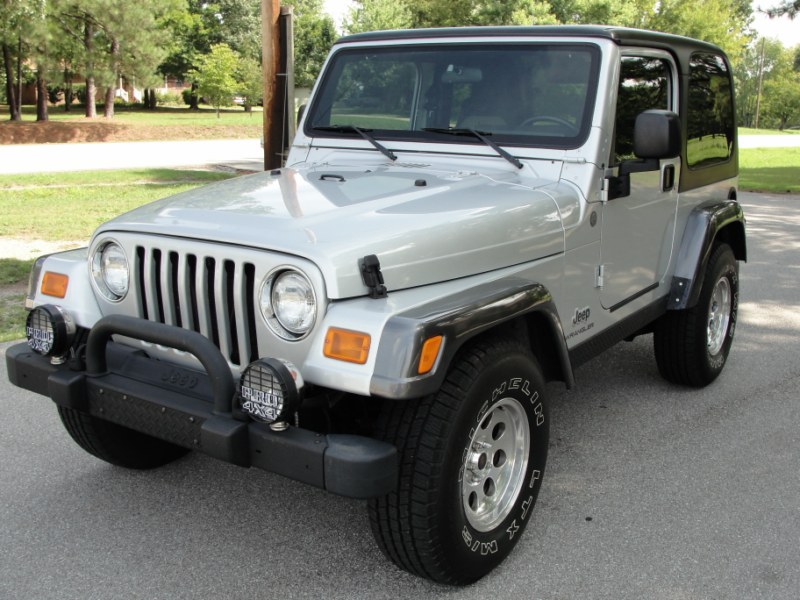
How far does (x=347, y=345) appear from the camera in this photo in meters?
2.46

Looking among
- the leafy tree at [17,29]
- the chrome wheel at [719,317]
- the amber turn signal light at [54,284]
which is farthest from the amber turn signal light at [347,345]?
the leafy tree at [17,29]

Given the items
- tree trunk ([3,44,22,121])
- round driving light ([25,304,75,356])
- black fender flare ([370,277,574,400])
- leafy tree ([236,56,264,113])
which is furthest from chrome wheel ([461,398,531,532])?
leafy tree ([236,56,264,113])

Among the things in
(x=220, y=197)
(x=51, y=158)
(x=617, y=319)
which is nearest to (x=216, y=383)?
(x=220, y=197)

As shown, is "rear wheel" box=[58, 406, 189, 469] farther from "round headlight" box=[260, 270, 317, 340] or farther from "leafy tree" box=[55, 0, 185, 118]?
"leafy tree" box=[55, 0, 185, 118]

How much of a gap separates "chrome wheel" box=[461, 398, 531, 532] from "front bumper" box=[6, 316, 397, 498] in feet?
1.79

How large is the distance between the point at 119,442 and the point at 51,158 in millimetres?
19526

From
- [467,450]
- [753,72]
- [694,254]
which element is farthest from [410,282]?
[753,72]

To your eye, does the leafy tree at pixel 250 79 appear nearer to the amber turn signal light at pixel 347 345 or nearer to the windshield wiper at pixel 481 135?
the windshield wiper at pixel 481 135

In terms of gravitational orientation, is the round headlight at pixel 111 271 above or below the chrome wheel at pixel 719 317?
above

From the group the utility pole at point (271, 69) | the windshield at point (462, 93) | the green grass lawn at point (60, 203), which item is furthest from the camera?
the utility pole at point (271, 69)

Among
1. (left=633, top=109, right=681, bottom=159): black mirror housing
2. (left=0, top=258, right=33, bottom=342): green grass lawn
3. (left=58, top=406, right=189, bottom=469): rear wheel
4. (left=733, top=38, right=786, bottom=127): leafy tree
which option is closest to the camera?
(left=633, top=109, right=681, bottom=159): black mirror housing

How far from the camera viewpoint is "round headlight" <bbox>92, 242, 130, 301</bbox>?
10.1ft

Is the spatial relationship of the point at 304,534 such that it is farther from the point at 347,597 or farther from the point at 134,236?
the point at 134,236

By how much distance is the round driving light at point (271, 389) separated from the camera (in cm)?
241
